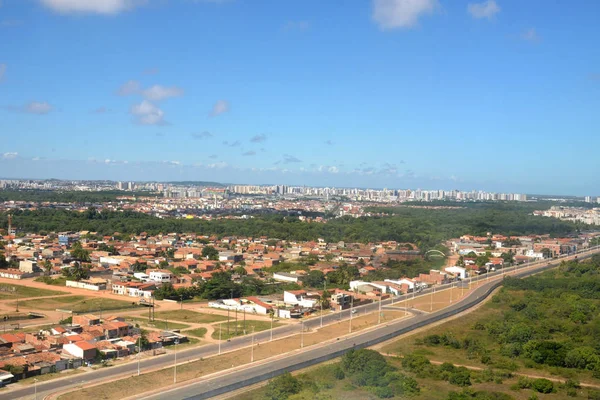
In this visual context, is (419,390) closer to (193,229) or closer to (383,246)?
(383,246)

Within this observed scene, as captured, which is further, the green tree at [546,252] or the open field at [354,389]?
the green tree at [546,252]

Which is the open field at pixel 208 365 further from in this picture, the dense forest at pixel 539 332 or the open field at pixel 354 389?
the dense forest at pixel 539 332

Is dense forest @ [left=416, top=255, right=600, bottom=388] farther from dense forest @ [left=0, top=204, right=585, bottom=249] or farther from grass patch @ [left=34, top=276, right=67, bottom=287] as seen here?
grass patch @ [left=34, top=276, right=67, bottom=287]

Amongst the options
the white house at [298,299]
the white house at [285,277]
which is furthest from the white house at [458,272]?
the white house at [298,299]

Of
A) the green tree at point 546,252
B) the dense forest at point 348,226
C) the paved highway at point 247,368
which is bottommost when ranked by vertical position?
the paved highway at point 247,368

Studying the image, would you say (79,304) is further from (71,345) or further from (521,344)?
(521,344)

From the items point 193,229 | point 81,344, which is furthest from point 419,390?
point 193,229
